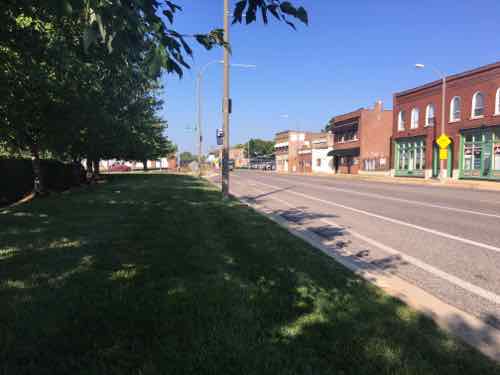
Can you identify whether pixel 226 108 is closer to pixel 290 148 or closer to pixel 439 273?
pixel 439 273

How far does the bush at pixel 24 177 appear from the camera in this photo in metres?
13.1

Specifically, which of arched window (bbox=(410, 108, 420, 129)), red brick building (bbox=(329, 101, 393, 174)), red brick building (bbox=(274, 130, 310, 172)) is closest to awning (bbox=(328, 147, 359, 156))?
red brick building (bbox=(329, 101, 393, 174))

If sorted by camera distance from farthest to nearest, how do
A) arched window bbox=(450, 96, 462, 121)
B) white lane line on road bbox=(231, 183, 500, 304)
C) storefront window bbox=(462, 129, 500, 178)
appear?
arched window bbox=(450, 96, 462, 121) < storefront window bbox=(462, 129, 500, 178) < white lane line on road bbox=(231, 183, 500, 304)

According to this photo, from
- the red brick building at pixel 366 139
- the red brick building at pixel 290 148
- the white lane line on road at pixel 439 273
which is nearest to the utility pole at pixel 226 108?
the white lane line on road at pixel 439 273

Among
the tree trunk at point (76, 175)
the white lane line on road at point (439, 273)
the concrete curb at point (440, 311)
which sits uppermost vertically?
the tree trunk at point (76, 175)

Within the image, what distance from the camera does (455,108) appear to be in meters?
30.4

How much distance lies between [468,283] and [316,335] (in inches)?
108

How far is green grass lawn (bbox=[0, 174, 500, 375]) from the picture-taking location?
2488 millimetres

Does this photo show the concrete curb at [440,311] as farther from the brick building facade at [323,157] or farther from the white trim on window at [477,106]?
the brick building facade at [323,157]

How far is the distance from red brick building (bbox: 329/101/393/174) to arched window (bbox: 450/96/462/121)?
11980 millimetres

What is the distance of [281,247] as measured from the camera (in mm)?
5785

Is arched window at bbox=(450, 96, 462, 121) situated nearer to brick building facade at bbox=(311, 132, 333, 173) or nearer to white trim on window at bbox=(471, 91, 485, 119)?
white trim on window at bbox=(471, 91, 485, 119)

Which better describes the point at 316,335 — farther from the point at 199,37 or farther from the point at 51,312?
the point at 199,37

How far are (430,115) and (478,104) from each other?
208 inches
